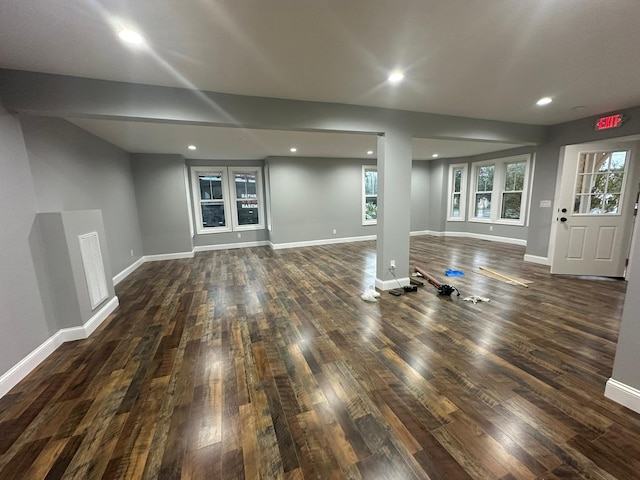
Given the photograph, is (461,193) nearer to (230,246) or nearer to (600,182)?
(600,182)

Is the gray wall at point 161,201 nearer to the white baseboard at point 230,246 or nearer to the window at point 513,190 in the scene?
the white baseboard at point 230,246

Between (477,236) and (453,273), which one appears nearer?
(453,273)

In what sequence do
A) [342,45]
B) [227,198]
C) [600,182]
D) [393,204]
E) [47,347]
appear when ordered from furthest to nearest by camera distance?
1. [227,198]
2. [600,182]
3. [393,204]
4. [47,347]
5. [342,45]

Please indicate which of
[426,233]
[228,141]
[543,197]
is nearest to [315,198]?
[228,141]

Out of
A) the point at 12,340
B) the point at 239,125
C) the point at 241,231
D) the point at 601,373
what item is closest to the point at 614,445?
the point at 601,373

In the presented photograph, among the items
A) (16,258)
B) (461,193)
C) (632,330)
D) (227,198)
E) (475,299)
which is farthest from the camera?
(461,193)

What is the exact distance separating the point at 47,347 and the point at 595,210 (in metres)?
7.37

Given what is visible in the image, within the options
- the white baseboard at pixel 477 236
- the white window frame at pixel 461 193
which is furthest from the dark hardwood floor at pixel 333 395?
the white window frame at pixel 461 193

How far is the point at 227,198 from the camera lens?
725 centimetres

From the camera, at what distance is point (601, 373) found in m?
2.00

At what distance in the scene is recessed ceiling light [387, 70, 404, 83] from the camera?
8.06 ft

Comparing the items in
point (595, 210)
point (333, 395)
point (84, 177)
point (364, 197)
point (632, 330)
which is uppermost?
point (84, 177)

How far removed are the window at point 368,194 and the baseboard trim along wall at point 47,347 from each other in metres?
6.62

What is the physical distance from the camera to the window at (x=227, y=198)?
7.08m
